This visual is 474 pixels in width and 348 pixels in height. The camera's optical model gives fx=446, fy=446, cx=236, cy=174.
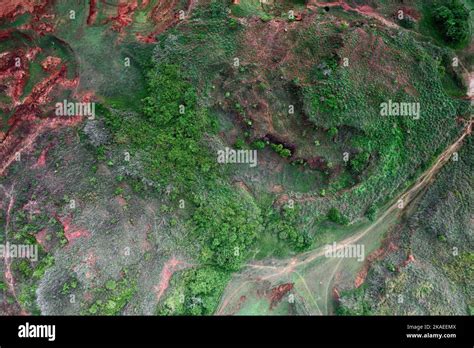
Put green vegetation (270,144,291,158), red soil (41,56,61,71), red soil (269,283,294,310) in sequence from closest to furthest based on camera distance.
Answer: green vegetation (270,144,291,158), red soil (269,283,294,310), red soil (41,56,61,71)

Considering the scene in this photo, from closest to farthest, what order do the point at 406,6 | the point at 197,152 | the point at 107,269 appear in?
the point at 107,269
the point at 197,152
the point at 406,6

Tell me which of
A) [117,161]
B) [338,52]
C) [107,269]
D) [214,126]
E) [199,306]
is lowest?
[199,306]

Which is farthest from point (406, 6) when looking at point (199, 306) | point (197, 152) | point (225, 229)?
point (199, 306)

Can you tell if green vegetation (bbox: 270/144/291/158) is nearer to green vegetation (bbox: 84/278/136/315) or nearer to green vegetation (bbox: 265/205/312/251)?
green vegetation (bbox: 265/205/312/251)

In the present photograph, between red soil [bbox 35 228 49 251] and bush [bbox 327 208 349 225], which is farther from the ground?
bush [bbox 327 208 349 225]

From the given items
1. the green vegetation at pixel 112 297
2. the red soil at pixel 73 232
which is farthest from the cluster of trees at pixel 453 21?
the red soil at pixel 73 232

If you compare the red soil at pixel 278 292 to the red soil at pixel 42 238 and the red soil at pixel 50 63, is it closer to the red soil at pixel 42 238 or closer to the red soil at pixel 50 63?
the red soil at pixel 42 238

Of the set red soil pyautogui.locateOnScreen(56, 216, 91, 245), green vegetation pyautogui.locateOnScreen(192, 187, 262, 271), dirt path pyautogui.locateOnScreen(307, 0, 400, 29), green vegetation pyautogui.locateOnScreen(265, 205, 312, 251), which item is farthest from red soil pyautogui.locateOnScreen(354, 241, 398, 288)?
red soil pyautogui.locateOnScreen(56, 216, 91, 245)

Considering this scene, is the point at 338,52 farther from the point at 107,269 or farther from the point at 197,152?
the point at 107,269

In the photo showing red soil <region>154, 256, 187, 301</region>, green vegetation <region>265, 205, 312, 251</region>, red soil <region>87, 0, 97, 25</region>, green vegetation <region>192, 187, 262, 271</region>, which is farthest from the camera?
red soil <region>87, 0, 97, 25</region>
